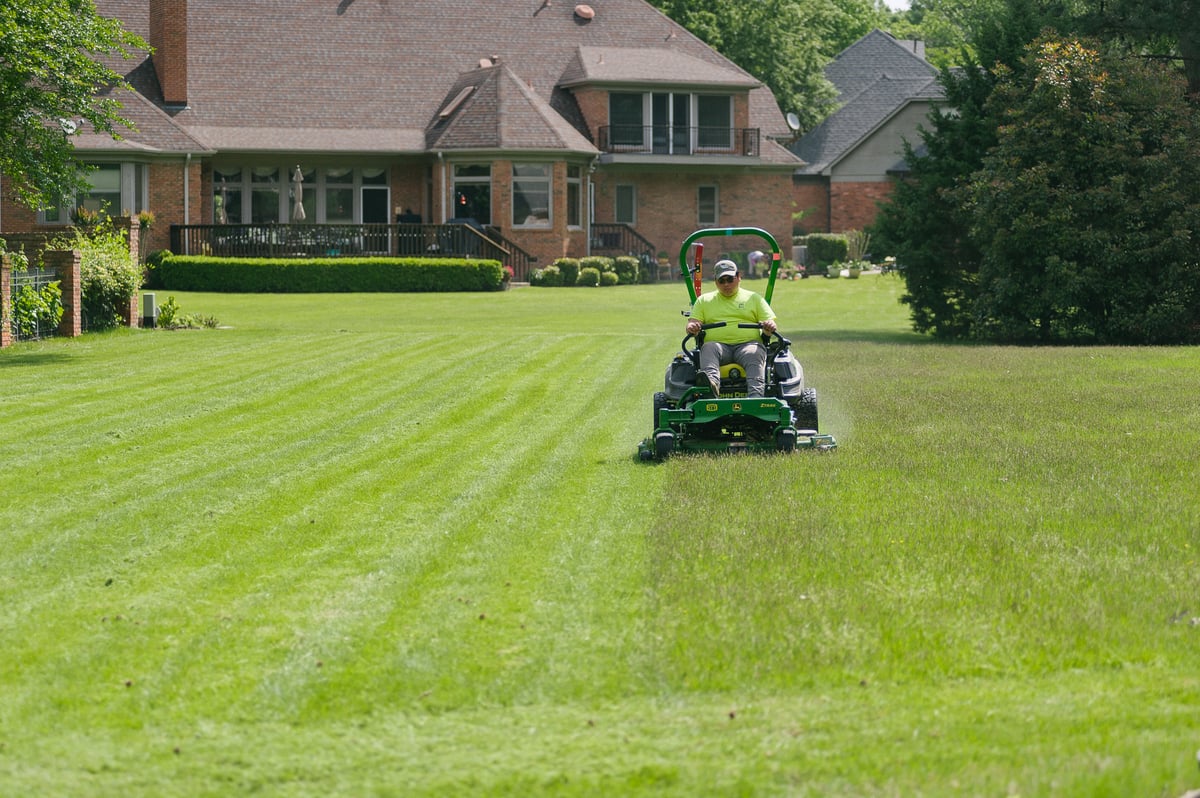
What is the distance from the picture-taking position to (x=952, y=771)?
222 inches

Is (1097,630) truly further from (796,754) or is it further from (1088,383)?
(1088,383)

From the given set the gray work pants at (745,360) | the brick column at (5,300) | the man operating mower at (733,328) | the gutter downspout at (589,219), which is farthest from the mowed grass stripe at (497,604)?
the gutter downspout at (589,219)

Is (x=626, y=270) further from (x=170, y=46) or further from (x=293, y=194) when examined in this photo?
(x=170, y=46)

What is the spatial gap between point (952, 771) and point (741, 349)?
7.53m

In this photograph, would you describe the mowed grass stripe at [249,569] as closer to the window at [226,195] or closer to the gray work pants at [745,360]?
the gray work pants at [745,360]

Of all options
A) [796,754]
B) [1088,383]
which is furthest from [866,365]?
[796,754]

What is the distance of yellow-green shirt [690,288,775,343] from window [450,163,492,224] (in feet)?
116

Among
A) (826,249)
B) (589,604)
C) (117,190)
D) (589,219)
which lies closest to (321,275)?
(117,190)

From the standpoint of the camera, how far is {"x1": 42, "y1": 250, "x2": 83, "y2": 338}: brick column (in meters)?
24.8

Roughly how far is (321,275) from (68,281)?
15865 mm

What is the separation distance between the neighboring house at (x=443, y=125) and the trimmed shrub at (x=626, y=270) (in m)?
2.22

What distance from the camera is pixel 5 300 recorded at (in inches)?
895

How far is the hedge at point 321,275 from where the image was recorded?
4069cm

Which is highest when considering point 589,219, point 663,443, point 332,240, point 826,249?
point 589,219
